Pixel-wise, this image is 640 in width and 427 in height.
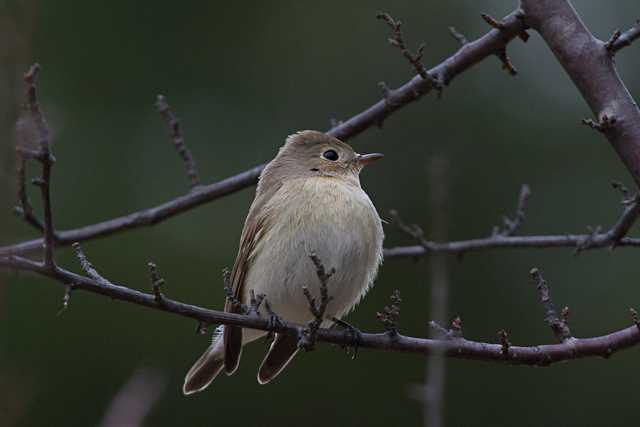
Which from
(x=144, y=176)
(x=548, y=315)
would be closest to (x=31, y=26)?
(x=548, y=315)

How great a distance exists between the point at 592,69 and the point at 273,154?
6.29m

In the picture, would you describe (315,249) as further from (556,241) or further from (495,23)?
(495,23)

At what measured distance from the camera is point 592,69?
326 cm

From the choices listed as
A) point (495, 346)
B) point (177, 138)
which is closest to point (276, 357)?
point (177, 138)

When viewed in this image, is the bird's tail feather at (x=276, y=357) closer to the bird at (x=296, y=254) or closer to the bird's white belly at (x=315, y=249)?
the bird at (x=296, y=254)

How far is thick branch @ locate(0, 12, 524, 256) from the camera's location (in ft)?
13.4

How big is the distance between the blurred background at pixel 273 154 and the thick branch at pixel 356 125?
2210mm

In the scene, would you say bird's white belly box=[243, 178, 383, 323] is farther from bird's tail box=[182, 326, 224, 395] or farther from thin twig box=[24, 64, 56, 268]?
thin twig box=[24, 64, 56, 268]

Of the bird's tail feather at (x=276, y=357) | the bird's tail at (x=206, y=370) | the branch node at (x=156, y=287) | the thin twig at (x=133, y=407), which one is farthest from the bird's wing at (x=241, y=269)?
the thin twig at (x=133, y=407)

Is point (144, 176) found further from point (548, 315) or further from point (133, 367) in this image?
point (548, 315)

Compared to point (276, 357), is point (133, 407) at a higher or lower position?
lower

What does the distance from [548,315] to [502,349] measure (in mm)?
307

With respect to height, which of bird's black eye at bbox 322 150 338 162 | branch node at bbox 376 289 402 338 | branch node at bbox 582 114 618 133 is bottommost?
branch node at bbox 376 289 402 338

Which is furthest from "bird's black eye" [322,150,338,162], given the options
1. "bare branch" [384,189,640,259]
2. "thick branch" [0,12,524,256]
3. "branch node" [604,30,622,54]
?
"branch node" [604,30,622,54]
